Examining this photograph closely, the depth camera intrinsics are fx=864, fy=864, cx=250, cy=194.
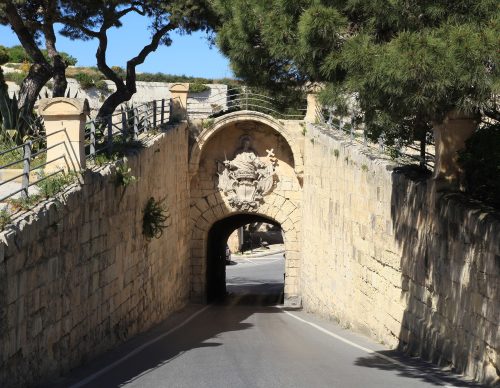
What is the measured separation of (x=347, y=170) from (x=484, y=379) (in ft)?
27.1

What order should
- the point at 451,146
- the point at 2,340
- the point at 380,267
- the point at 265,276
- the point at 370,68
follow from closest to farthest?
the point at 2,340 → the point at 370,68 → the point at 451,146 → the point at 380,267 → the point at 265,276

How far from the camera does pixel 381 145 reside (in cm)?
1661

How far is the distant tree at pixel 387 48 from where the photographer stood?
9.17 metres

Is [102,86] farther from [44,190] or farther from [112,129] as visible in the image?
[44,190]

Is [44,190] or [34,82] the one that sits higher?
[34,82]

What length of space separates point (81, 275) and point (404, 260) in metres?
A: 5.27

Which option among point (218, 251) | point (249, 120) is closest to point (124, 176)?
point (249, 120)

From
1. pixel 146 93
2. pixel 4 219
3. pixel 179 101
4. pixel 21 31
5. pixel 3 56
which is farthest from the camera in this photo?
pixel 3 56

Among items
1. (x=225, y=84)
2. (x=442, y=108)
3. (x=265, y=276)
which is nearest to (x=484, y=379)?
(x=442, y=108)

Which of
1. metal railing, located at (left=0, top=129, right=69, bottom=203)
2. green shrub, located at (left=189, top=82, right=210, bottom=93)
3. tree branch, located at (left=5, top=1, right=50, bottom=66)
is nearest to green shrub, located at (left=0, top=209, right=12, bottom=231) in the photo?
metal railing, located at (left=0, top=129, right=69, bottom=203)

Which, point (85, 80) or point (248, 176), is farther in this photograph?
point (85, 80)

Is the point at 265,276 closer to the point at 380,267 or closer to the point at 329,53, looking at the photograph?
the point at 380,267

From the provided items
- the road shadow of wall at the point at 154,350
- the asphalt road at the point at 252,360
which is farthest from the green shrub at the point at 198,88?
the asphalt road at the point at 252,360

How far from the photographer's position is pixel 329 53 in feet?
34.8
